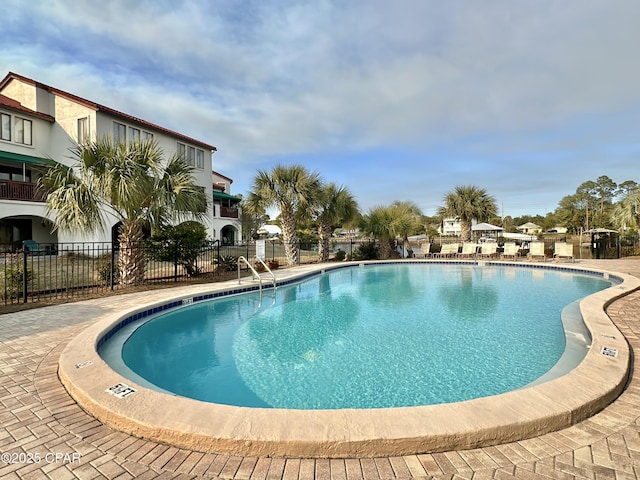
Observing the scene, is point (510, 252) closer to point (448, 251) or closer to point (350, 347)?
point (448, 251)

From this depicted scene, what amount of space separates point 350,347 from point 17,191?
19262 millimetres

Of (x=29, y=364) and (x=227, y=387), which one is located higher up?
(x=29, y=364)

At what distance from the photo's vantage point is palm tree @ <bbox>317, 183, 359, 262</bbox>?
63.8 ft

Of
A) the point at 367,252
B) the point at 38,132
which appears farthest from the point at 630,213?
the point at 38,132

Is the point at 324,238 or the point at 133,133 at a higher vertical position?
the point at 133,133

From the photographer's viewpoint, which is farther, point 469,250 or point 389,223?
point 469,250

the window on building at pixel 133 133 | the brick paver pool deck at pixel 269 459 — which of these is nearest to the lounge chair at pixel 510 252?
the brick paver pool deck at pixel 269 459

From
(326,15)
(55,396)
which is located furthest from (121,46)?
(55,396)

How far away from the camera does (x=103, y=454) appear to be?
240cm

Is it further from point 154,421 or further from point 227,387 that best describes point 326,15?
point 154,421

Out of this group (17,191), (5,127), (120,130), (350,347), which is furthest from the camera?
(120,130)

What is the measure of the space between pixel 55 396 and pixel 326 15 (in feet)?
43.7

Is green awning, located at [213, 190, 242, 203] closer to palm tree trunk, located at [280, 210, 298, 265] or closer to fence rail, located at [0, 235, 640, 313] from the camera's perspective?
palm tree trunk, located at [280, 210, 298, 265]

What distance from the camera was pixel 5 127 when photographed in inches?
679
